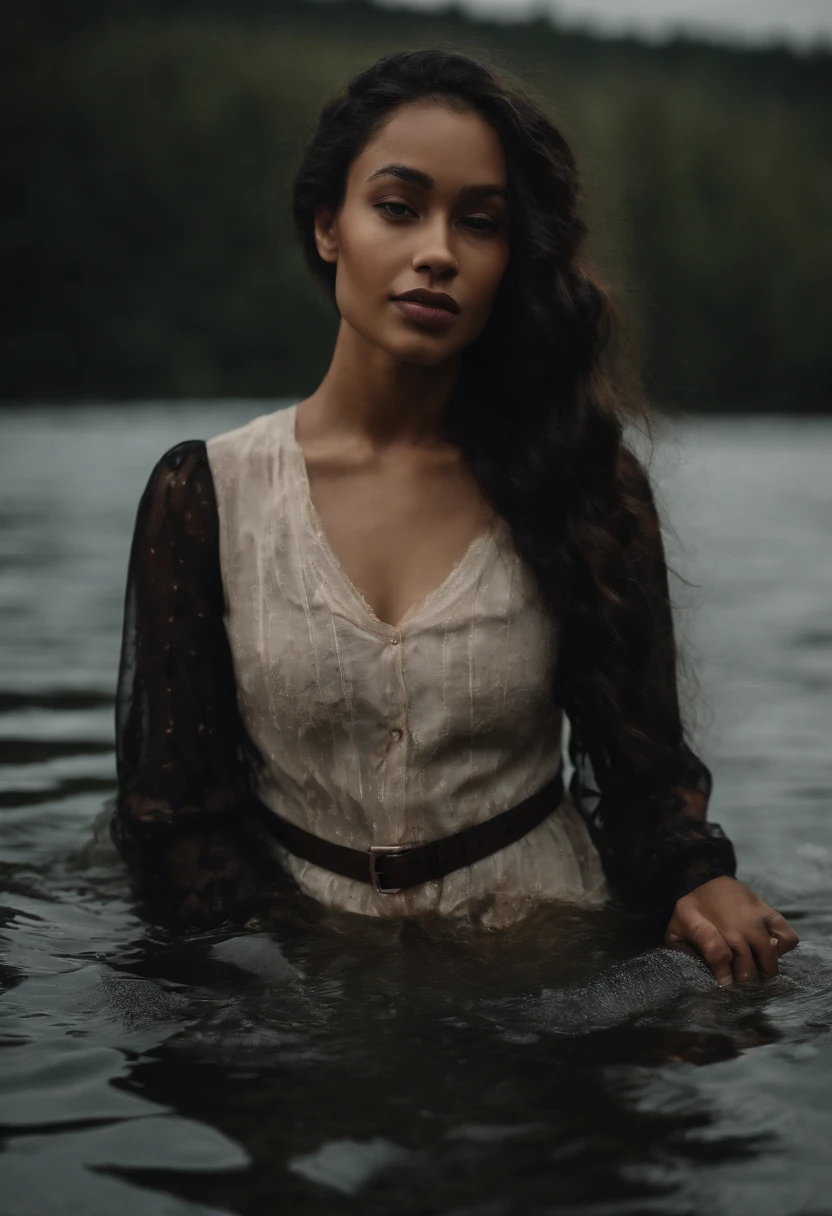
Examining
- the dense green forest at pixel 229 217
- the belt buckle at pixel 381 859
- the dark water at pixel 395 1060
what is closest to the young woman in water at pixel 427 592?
the belt buckle at pixel 381 859

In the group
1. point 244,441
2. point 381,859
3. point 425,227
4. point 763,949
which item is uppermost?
point 425,227

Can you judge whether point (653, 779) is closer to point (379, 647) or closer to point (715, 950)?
point (715, 950)

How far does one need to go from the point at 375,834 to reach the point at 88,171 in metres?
49.5

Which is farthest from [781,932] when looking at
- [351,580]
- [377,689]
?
[351,580]

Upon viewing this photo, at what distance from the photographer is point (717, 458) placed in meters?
24.0

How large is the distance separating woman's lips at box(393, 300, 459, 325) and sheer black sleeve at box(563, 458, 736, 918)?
1.74 feet

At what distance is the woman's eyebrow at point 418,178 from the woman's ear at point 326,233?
19cm

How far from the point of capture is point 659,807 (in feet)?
10.4

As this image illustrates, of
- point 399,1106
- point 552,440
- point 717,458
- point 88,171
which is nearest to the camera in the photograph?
point 399,1106

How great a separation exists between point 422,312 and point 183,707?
0.88 meters

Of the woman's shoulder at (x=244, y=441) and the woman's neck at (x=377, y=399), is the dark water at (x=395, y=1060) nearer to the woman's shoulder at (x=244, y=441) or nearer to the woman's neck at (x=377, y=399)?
the woman's neck at (x=377, y=399)

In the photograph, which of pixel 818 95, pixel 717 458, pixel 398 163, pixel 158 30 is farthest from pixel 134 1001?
pixel 818 95

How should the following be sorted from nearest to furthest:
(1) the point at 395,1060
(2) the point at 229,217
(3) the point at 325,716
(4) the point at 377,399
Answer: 1. (1) the point at 395,1060
2. (3) the point at 325,716
3. (4) the point at 377,399
4. (2) the point at 229,217

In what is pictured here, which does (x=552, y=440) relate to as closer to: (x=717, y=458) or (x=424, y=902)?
(x=424, y=902)
